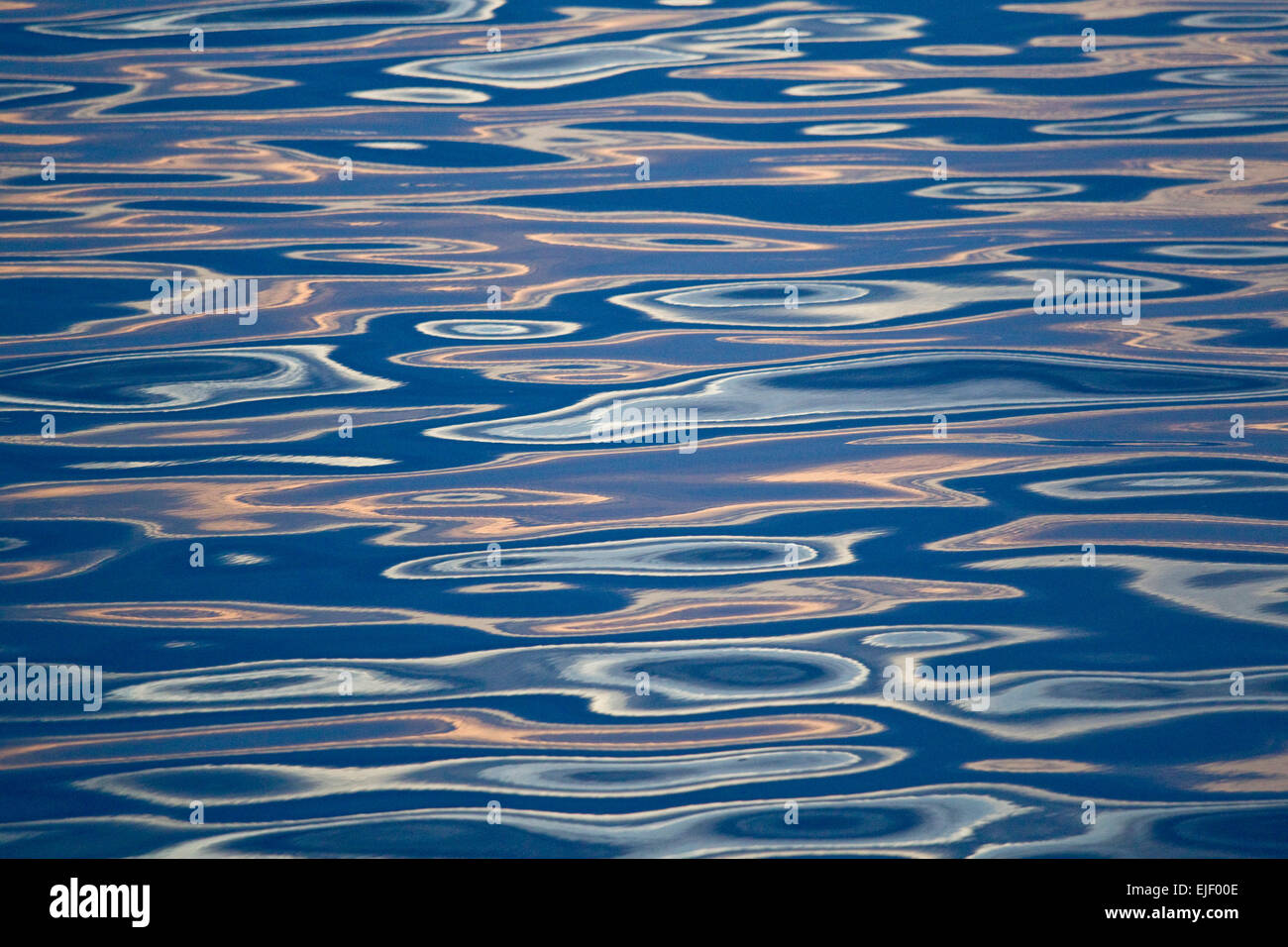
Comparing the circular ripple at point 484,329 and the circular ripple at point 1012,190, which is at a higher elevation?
the circular ripple at point 1012,190

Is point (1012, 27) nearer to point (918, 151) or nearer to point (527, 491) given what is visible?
point (918, 151)

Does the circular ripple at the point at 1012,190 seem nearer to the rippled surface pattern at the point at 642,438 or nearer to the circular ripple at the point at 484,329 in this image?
the rippled surface pattern at the point at 642,438

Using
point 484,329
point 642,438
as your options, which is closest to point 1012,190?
point 642,438

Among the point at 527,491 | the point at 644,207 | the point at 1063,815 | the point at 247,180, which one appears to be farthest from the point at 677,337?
the point at 1063,815

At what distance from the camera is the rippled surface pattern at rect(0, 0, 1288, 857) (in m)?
1.49

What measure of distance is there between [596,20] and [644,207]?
350 millimetres

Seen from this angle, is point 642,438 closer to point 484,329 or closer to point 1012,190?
point 484,329

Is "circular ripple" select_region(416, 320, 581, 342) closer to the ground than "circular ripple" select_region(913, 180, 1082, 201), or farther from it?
closer to the ground

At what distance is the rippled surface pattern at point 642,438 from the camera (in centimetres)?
149

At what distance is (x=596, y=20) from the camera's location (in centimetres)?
157

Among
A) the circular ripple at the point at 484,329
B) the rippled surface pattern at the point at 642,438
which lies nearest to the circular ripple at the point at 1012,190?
the rippled surface pattern at the point at 642,438

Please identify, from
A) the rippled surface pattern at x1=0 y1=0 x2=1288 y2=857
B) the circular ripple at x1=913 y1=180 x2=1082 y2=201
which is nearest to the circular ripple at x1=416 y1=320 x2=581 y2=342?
the rippled surface pattern at x1=0 y1=0 x2=1288 y2=857

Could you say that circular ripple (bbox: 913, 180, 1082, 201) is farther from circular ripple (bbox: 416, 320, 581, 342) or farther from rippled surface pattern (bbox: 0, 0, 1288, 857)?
circular ripple (bbox: 416, 320, 581, 342)

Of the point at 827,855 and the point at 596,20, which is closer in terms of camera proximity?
the point at 827,855
